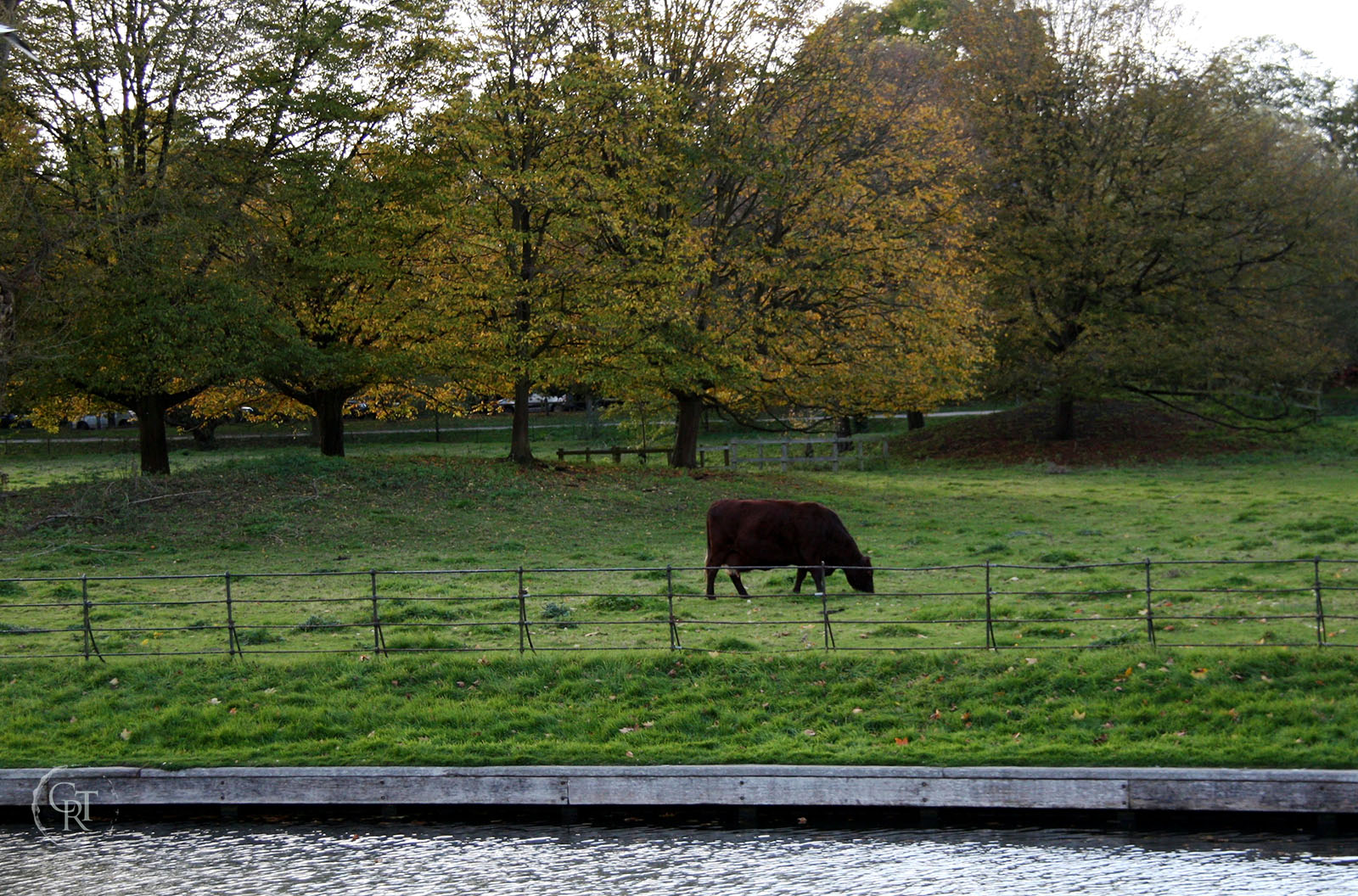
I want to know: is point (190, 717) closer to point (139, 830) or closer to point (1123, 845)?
point (139, 830)

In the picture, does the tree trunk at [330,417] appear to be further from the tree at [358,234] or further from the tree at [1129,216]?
the tree at [1129,216]

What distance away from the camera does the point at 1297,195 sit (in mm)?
41250

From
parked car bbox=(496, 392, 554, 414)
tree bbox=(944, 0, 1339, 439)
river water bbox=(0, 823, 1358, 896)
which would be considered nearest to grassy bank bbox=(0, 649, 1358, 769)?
river water bbox=(0, 823, 1358, 896)

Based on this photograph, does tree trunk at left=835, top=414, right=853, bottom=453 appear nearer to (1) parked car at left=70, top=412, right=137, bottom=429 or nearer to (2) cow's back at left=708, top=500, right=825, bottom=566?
(2) cow's back at left=708, top=500, right=825, bottom=566

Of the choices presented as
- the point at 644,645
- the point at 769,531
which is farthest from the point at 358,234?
the point at 644,645

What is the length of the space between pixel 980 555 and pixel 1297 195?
2695 cm

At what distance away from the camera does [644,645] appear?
554 inches

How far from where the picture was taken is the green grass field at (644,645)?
1189cm

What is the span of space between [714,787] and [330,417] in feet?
75.6

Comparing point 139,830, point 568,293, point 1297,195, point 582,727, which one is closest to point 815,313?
point 568,293

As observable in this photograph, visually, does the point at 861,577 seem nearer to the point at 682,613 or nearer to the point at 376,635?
the point at 682,613

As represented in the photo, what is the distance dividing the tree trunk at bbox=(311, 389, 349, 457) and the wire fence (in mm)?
12261

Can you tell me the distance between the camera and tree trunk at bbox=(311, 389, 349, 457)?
3133 cm

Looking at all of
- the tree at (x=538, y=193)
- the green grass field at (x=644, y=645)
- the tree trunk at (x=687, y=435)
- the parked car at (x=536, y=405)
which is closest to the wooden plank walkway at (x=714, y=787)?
the green grass field at (x=644, y=645)
